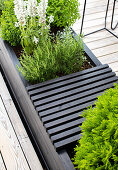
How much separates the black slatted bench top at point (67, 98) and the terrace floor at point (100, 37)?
852 mm

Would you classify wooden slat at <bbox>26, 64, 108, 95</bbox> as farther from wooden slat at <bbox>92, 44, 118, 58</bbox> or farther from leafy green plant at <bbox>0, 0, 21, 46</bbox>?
wooden slat at <bbox>92, 44, 118, 58</bbox>

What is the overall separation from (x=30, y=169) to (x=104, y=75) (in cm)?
114

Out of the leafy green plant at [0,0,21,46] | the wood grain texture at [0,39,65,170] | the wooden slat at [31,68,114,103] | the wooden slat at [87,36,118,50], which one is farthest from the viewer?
the wooden slat at [87,36,118,50]

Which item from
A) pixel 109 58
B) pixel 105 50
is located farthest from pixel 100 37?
pixel 109 58

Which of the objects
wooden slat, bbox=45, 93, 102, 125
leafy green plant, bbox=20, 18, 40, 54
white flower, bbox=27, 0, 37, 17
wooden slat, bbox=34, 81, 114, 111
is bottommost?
wooden slat, bbox=45, 93, 102, 125

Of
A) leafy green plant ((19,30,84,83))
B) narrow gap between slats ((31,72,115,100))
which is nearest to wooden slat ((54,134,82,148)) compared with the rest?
narrow gap between slats ((31,72,115,100))

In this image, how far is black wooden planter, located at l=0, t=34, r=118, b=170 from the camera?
1756mm

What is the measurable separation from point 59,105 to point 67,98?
0.34 feet

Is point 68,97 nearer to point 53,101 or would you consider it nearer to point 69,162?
point 53,101

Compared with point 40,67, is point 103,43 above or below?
above

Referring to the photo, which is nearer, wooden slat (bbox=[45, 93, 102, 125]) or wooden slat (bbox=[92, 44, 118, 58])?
wooden slat (bbox=[45, 93, 102, 125])

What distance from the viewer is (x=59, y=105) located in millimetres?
2004

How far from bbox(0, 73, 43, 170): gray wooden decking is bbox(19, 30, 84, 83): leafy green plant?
54 cm

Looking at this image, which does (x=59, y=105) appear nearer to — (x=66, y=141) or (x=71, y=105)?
(x=71, y=105)
